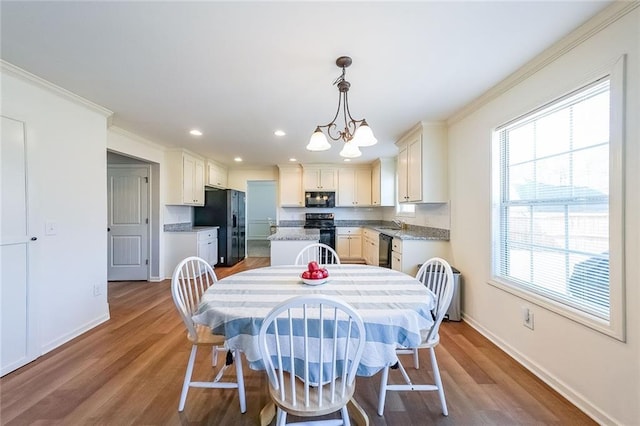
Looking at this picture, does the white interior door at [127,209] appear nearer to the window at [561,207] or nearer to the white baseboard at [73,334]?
the white baseboard at [73,334]

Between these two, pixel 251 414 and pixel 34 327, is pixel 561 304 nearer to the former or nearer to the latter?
pixel 251 414

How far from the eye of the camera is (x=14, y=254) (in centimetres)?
204

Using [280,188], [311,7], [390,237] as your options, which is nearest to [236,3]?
[311,7]

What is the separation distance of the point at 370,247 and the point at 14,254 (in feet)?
15.7

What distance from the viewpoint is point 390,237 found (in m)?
3.96

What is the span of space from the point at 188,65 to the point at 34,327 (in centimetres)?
250

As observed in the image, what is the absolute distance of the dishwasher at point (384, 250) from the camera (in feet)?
13.1

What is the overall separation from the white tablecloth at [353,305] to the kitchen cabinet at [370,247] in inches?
113

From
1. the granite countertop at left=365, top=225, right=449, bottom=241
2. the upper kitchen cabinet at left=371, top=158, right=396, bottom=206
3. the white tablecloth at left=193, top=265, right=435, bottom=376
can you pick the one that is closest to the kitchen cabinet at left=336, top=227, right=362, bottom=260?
the upper kitchen cabinet at left=371, top=158, right=396, bottom=206

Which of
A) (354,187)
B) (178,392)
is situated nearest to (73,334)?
(178,392)

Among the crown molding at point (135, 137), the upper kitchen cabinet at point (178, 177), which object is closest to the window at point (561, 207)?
the crown molding at point (135, 137)

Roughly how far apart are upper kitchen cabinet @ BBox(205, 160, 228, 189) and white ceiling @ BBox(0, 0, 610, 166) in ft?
8.65

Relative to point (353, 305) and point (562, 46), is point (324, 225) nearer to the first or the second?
point (353, 305)

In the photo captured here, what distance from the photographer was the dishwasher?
4000mm
